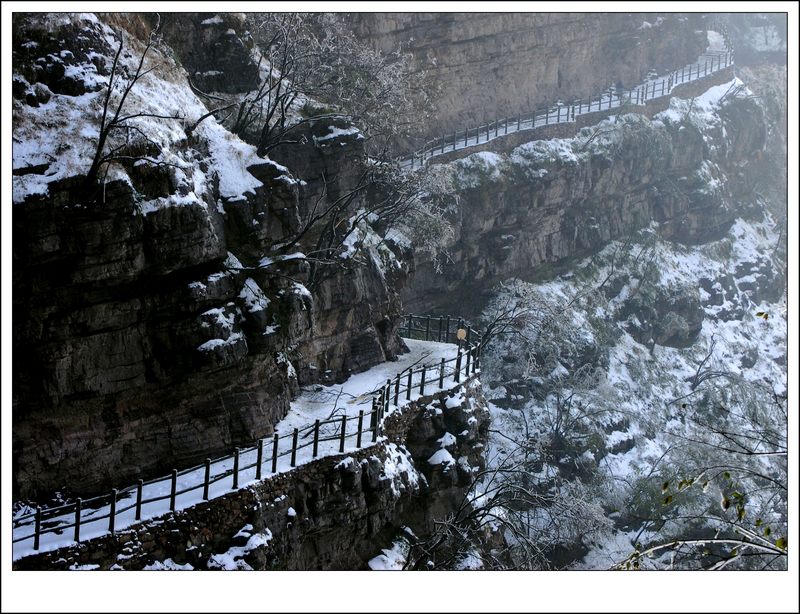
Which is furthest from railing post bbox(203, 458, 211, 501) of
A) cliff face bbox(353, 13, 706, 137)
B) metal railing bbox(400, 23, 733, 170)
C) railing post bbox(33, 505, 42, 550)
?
cliff face bbox(353, 13, 706, 137)

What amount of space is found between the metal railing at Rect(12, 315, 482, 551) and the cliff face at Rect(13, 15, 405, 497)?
456mm

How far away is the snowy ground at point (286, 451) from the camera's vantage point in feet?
49.0

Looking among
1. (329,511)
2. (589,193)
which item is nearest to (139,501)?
(329,511)

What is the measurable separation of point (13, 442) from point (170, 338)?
2653mm

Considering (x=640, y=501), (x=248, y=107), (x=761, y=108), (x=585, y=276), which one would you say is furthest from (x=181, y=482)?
(x=761, y=108)

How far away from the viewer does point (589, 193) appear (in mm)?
37594

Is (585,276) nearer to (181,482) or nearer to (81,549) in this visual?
(181,482)

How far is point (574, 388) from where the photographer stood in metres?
33.3

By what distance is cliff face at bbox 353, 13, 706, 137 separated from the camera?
106 ft

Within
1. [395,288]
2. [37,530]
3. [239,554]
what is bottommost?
[239,554]

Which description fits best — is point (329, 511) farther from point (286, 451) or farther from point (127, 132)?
point (127, 132)

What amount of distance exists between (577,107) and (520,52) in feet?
9.80

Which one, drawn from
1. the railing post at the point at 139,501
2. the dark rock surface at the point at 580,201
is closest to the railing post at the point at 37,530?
the railing post at the point at 139,501

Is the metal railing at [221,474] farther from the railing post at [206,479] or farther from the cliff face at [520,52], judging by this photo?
the cliff face at [520,52]
